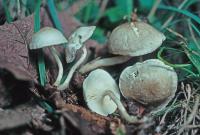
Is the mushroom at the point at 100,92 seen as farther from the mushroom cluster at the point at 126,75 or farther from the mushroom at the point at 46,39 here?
the mushroom at the point at 46,39

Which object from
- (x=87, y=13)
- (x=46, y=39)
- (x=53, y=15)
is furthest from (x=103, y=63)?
(x=87, y=13)

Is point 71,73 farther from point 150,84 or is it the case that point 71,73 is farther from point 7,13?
point 7,13

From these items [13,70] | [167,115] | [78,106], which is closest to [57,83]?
[78,106]

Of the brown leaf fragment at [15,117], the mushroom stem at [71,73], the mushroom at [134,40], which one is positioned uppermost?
the mushroom at [134,40]

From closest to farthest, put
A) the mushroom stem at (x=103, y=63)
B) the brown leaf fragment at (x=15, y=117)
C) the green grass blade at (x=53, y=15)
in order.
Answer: the brown leaf fragment at (x=15, y=117), the mushroom stem at (x=103, y=63), the green grass blade at (x=53, y=15)

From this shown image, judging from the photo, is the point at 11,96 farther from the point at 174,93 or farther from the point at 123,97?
the point at 174,93

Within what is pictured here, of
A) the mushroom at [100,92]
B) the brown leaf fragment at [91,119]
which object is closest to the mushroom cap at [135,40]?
the mushroom at [100,92]
